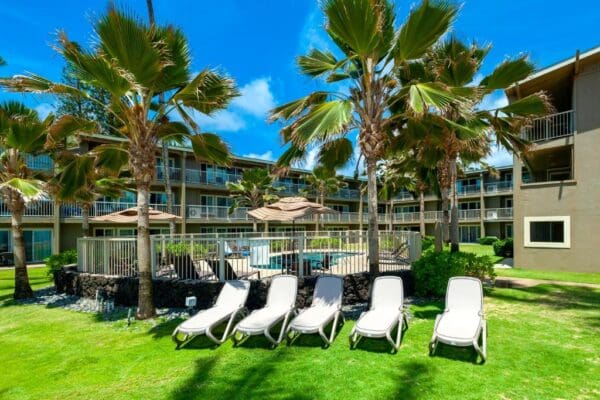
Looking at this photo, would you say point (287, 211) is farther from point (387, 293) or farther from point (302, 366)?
point (302, 366)

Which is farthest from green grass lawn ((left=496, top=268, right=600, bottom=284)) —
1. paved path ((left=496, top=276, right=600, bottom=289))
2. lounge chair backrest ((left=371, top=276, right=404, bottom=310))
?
lounge chair backrest ((left=371, top=276, right=404, bottom=310))

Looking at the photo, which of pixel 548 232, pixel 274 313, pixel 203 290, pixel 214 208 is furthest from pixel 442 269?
pixel 214 208

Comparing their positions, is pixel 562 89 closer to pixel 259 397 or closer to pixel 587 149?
pixel 587 149

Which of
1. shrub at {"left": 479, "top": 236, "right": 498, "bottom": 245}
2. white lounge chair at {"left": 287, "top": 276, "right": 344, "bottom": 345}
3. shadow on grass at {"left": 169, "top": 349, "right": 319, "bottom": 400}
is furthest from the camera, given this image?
shrub at {"left": 479, "top": 236, "right": 498, "bottom": 245}

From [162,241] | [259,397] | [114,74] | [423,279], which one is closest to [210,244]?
[162,241]

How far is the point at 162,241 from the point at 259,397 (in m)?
6.08

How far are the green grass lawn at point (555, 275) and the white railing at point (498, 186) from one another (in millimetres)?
24689

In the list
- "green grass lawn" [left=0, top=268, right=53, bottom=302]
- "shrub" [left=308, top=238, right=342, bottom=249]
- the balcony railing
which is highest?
the balcony railing

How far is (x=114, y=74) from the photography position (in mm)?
6855

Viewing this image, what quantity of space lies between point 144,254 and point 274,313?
334 centimetres

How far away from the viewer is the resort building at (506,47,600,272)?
14.1 m

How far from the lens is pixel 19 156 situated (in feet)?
35.1

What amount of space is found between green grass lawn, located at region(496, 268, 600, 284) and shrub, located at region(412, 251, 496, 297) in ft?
15.1

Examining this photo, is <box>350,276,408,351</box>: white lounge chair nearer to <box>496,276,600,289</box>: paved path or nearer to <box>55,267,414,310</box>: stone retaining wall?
<box>55,267,414,310</box>: stone retaining wall
